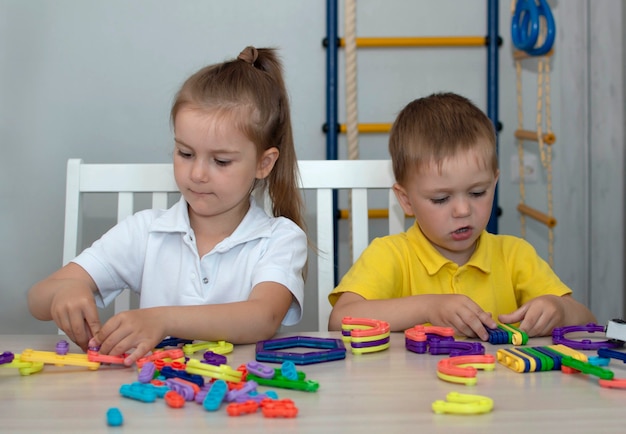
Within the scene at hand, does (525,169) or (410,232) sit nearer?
(410,232)

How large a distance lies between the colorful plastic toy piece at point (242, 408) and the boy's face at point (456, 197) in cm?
62

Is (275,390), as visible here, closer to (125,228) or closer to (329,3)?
(125,228)

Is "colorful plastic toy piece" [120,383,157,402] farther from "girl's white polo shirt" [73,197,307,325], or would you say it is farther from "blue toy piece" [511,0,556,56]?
"blue toy piece" [511,0,556,56]

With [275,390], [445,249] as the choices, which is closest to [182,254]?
[445,249]

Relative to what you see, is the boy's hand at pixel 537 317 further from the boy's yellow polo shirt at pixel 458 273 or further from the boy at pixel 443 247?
the boy's yellow polo shirt at pixel 458 273

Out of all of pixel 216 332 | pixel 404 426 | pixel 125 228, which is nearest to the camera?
pixel 404 426

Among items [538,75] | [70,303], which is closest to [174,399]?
[70,303]

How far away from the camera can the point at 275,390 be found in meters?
0.83

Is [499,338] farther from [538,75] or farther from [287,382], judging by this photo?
[538,75]

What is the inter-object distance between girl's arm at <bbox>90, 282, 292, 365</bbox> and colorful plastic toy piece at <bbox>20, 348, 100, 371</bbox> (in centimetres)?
4

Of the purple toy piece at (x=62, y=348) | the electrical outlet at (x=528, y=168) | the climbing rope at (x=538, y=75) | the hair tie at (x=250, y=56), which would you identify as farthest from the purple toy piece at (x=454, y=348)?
the electrical outlet at (x=528, y=168)

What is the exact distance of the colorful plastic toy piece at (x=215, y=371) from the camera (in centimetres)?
85

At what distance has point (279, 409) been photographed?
73 cm

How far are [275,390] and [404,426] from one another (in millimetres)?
166
